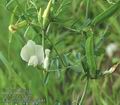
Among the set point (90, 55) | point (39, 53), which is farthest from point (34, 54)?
point (90, 55)

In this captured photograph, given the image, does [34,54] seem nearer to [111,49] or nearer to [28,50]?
[28,50]

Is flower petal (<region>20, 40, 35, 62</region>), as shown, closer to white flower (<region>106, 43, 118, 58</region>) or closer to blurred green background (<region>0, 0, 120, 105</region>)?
blurred green background (<region>0, 0, 120, 105</region>)

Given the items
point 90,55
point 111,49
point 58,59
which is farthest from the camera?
point 111,49

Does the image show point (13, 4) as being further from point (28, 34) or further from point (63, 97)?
point (63, 97)

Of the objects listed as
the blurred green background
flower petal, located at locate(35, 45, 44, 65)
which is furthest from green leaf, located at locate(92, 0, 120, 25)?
flower petal, located at locate(35, 45, 44, 65)

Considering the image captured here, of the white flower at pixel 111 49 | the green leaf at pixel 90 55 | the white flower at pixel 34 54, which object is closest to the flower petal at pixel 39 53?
the white flower at pixel 34 54

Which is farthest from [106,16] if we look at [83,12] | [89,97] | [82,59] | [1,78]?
[83,12]

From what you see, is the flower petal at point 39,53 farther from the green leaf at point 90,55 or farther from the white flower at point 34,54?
the green leaf at point 90,55

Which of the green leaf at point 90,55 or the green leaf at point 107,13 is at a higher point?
the green leaf at point 107,13
